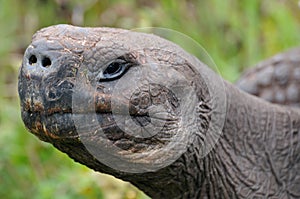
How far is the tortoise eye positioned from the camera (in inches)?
64.6

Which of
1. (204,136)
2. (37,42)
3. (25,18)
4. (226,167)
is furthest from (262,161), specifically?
(25,18)

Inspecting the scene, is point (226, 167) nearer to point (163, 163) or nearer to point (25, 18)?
point (163, 163)

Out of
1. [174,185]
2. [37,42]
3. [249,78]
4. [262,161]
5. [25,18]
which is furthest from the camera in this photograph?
[25,18]

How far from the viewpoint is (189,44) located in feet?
12.0

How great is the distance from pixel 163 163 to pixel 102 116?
20 centimetres

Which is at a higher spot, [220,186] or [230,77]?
[230,77]

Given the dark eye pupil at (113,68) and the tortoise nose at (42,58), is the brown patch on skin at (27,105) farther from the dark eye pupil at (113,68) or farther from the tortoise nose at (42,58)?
the dark eye pupil at (113,68)

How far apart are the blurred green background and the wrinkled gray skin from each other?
832mm

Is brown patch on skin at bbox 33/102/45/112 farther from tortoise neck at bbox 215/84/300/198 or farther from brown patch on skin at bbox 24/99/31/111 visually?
tortoise neck at bbox 215/84/300/198

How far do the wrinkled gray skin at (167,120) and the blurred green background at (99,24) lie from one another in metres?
0.83

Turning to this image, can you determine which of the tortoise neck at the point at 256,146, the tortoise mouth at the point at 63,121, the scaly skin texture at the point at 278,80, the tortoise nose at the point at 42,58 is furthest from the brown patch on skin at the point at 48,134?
the scaly skin texture at the point at 278,80

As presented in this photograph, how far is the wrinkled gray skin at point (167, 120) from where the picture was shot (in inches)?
63.2

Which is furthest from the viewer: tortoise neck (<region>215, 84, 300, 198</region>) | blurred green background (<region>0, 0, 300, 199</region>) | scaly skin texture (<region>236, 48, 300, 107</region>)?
blurred green background (<region>0, 0, 300, 199</region>)

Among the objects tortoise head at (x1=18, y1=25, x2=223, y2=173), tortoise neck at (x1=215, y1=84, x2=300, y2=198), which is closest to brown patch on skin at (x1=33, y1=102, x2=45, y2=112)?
tortoise head at (x1=18, y1=25, x2=223, y2=173)
